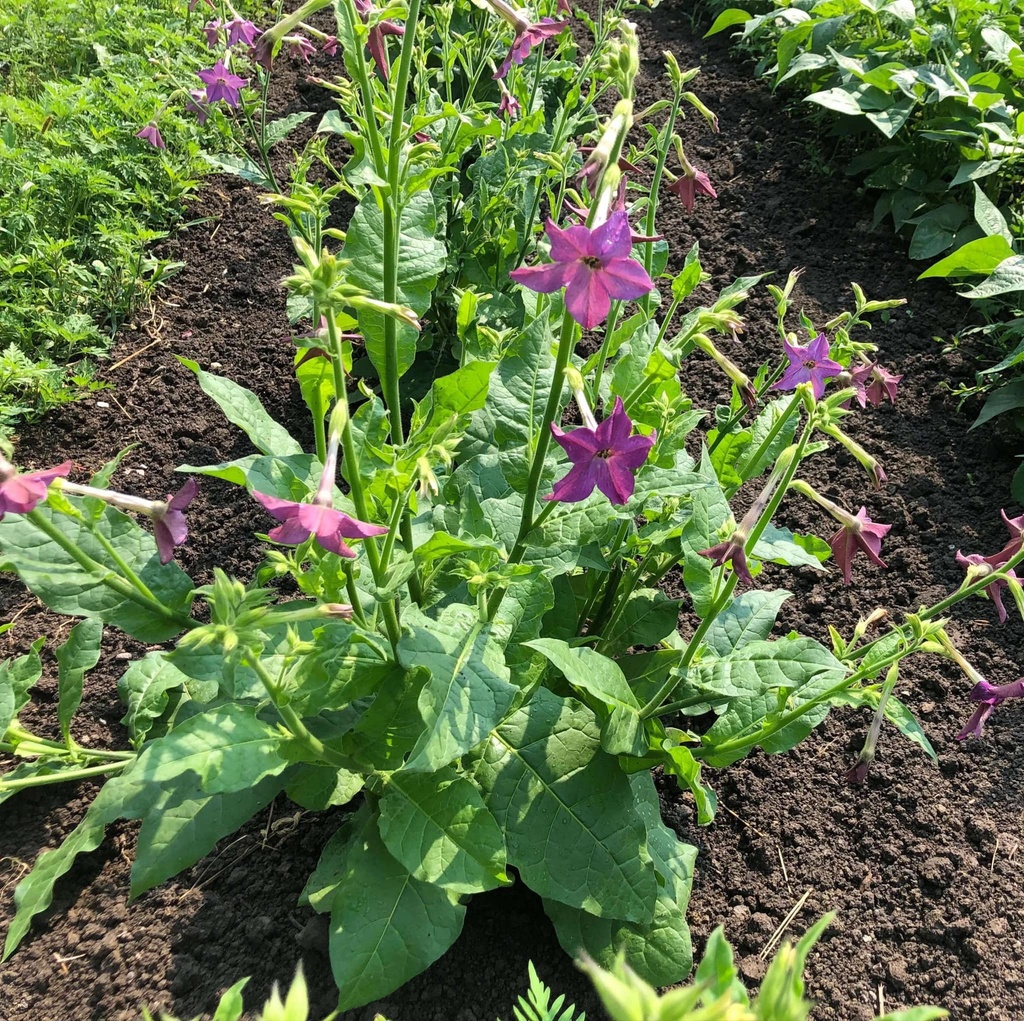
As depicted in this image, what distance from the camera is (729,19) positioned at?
18.3ft

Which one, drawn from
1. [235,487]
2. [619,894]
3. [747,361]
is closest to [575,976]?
[619,894]

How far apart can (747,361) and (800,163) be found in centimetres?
175

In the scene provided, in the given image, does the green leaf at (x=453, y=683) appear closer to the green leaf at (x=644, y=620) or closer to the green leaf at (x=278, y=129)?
the green leaf at (x=644, y=620)

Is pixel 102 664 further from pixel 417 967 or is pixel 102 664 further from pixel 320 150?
pixel 320 150

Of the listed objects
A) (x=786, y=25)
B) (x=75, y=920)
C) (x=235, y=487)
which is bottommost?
(x=75, y=920)

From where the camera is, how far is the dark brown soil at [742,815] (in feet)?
6.73

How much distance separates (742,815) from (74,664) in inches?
74.7

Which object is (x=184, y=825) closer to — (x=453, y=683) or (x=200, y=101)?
(x=453, y=683)

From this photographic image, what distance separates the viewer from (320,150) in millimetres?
3035

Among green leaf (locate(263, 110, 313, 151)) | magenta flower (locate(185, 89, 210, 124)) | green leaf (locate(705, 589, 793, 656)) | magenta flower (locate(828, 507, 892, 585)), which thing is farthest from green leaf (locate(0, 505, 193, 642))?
magenta flower (locate(185, 89, 210, 124))

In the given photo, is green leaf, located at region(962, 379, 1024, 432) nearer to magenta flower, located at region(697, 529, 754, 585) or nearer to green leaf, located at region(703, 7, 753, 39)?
magenta flower, located at region(697, 529, 754, 585)

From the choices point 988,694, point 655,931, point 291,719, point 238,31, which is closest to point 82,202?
point 238,31

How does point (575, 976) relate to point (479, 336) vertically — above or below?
below

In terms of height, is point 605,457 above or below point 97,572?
above
